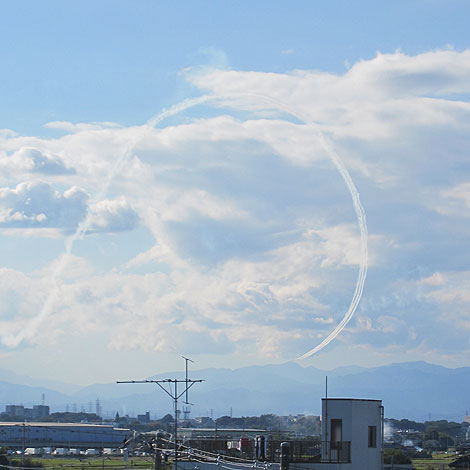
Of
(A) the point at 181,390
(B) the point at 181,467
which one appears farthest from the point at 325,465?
(A) the point at 181,390

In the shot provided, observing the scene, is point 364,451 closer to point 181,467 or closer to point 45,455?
point 181,467

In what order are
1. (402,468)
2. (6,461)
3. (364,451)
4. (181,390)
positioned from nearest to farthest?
(364,451)
(181,390)
(402,468)
(6,461)

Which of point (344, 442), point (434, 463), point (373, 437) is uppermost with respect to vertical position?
point (373, 437)

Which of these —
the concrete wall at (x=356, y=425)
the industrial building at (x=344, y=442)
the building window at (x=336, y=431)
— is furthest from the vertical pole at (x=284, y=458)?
the building window at (x=336, y=431)

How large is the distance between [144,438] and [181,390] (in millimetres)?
23130

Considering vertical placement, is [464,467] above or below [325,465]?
below

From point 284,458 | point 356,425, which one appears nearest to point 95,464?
point 356,425

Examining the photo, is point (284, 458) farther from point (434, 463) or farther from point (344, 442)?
point (434, 463)

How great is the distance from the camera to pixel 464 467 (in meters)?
101

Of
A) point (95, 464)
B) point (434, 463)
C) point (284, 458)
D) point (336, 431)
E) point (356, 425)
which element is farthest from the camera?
point (95, 464)

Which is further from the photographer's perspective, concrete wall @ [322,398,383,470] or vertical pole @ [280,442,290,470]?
concrete wall @ [322,398,383,470]

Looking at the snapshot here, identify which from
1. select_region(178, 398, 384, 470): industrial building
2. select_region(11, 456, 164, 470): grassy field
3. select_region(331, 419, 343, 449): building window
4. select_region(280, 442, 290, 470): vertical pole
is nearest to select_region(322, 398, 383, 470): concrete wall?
select_region(178, 398, 384, 470): industrial building

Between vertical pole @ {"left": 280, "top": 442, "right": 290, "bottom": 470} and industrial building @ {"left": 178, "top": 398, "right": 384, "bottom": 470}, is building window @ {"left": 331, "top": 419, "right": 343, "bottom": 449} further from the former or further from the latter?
vertical pole @ {"left": 280, "top": 442, "right": 290, "bottom": 470}

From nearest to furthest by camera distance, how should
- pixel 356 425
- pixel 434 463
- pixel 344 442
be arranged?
1. pixel 344 442
2. pixel 356 425
3. pixel 434 463
